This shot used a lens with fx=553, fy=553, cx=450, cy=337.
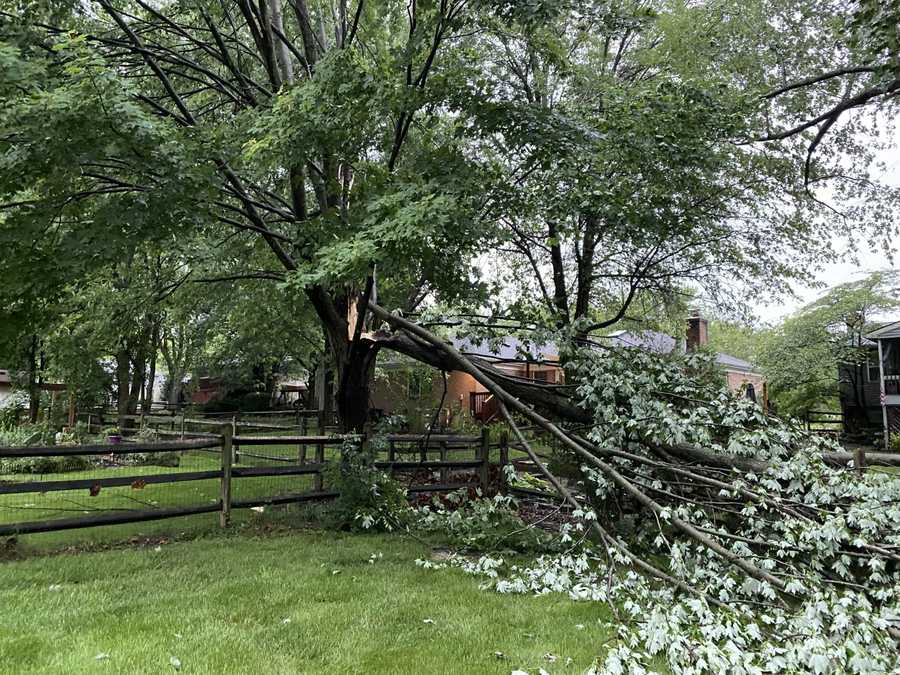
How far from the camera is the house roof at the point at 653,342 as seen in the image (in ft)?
28.4

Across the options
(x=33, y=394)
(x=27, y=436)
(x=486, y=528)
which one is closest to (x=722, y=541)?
(x=486, y=528)

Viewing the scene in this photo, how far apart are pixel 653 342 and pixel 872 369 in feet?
55.6

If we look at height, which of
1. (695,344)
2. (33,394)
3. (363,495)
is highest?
(695,344)

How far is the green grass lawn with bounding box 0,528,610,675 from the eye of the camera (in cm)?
334

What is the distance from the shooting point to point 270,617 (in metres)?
4.02

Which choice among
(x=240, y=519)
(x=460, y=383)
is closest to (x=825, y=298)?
(x=460, y=383)

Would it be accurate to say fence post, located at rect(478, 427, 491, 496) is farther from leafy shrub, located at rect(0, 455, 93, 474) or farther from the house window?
the house window

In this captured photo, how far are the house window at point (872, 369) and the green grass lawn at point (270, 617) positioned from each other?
25.6m

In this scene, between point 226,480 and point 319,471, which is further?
point 319,471

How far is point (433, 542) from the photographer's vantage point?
6.57 metres

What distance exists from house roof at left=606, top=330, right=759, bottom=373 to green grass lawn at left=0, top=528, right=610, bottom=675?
381 centimetres

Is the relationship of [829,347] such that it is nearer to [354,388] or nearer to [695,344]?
[695,344]

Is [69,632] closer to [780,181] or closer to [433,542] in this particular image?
[433,542]

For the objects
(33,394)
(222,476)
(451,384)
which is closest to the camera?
(222,476)
